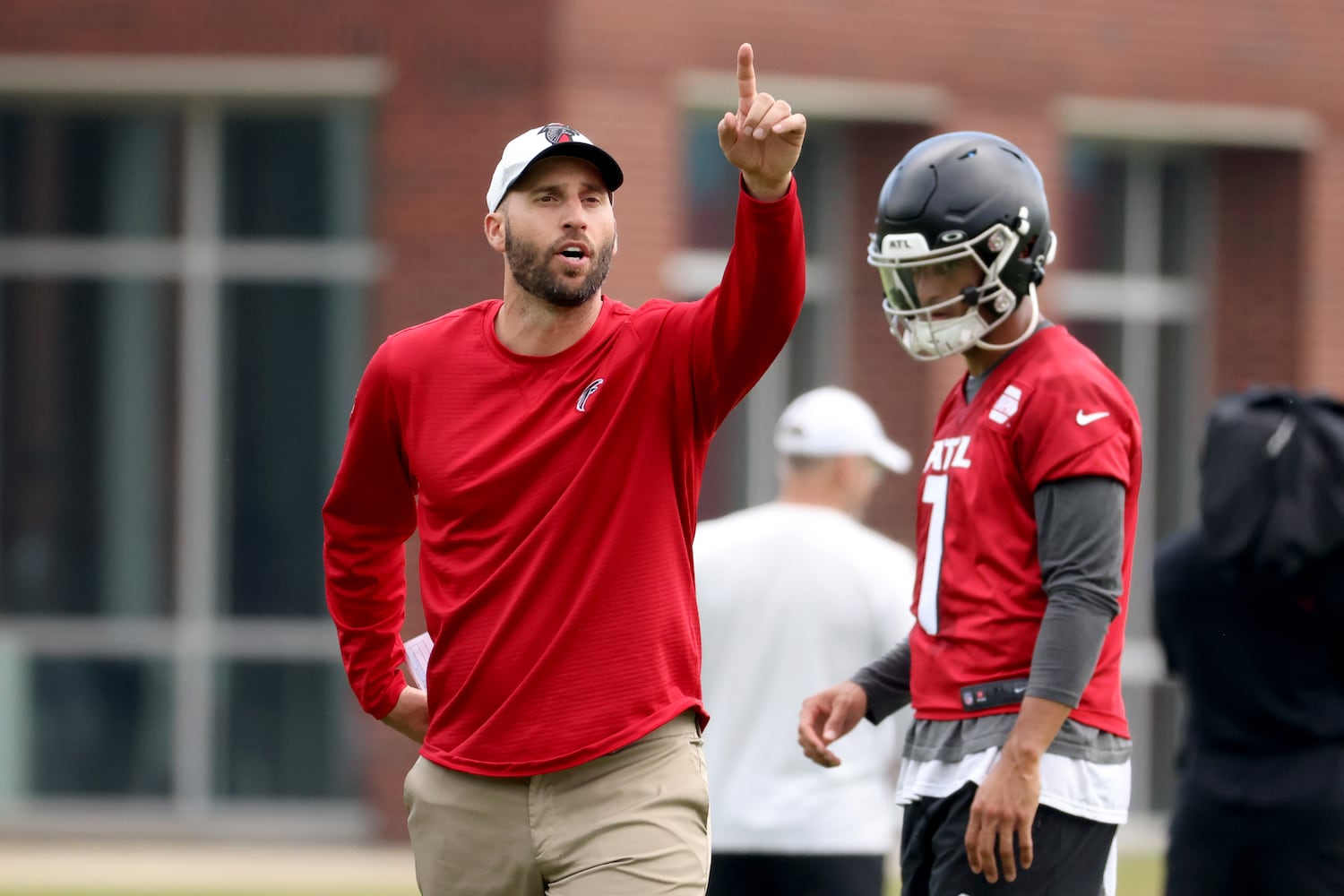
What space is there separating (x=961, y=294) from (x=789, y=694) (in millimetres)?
1900

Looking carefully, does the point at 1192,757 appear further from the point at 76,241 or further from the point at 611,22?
the point at 76,241

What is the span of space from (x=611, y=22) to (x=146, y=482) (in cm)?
377

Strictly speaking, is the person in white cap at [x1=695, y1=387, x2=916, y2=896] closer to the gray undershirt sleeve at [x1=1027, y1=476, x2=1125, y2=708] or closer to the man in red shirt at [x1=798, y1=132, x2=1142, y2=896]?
the man in red shirt at [x1=798, y1=132, x2=1142, y2=896]

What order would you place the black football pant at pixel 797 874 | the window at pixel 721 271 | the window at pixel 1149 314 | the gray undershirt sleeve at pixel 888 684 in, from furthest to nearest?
1. the window at pixel 1149 314
2. the window at pixel 721 271
3. the black football pant at pixel 797 874
4. the gray undershirt sleeve at pixel 888 684

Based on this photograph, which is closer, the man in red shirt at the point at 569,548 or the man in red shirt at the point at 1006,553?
the man in red shirt at the point at 1006,553

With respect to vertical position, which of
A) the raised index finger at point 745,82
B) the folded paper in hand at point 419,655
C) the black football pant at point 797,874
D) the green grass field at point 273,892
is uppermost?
the raised index finger at point 745,82

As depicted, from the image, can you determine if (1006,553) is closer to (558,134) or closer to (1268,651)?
(558,134)

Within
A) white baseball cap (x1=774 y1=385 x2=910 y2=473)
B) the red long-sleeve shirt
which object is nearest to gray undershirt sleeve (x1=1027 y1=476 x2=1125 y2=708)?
the red long-sleeve shirt

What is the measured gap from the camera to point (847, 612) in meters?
5.79

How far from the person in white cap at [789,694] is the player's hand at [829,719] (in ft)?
4.15

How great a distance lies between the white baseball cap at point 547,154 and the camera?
4.12 metres

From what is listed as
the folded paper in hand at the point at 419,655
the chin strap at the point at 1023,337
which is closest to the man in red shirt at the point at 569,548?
the folded paper in hand at the point at 419,655

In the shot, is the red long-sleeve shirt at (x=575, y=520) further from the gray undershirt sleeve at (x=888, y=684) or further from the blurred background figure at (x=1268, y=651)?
the blurred background figure at (x=1268, y=651)

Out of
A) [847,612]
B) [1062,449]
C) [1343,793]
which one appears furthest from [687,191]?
[1062,449]
